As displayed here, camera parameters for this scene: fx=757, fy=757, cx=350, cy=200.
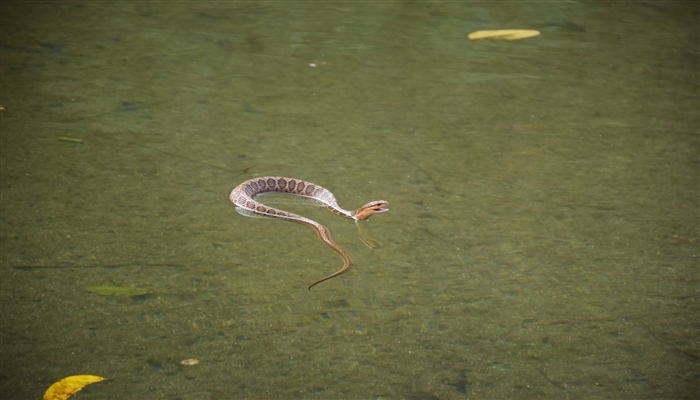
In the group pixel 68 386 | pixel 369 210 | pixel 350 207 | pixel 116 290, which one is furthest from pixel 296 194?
pixel 68 386

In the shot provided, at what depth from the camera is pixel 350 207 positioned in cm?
368

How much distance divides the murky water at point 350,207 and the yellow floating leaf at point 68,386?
4 cm

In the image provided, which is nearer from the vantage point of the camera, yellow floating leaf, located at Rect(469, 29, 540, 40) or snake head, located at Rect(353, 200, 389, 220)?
snake head, located at Rect(353, 200, 389, 220)

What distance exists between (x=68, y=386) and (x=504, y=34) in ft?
Answer: 16.7

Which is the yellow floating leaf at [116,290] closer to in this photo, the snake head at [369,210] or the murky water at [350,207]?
the murky water at [350,207]

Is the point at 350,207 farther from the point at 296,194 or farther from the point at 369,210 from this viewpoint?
the point at 296,194

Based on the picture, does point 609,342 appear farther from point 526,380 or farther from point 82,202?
point 82,202

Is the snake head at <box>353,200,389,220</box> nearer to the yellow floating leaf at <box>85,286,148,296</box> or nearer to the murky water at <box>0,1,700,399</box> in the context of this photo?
the murky water at <box>0,1,700,399</box>

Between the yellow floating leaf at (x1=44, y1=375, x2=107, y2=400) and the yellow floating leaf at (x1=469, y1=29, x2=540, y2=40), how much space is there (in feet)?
15.6

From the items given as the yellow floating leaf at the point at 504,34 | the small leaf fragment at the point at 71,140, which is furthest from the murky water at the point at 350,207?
the yellow floating leaf at the point at 504,34

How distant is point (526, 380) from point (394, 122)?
7.82 ft

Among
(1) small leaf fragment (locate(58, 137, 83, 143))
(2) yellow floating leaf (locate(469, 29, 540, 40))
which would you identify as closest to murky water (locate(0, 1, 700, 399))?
(1) small leaf fragment (locate(58, 137, 83, 143))

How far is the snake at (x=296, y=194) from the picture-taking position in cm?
357

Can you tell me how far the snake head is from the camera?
357 centimetres
